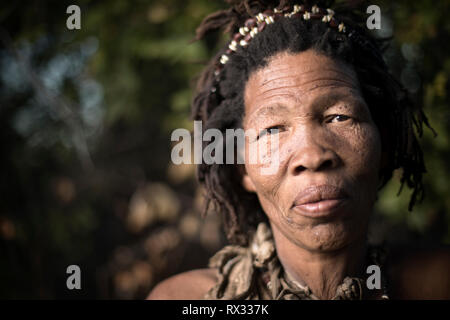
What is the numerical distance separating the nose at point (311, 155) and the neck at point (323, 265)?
414 mm

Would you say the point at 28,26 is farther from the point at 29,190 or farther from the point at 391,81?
the point at 391,81

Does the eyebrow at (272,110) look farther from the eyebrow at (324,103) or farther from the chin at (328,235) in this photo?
the chin at (328,235)

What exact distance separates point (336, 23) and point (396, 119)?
61 cm

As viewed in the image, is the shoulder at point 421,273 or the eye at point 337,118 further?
the shoulder at point 421,273

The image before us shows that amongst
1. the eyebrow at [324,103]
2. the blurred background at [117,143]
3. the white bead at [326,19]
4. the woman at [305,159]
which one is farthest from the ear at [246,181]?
the blurred background at [117,143]

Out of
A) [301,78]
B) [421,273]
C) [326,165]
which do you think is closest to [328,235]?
[326,165]

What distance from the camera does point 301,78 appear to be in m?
1.90

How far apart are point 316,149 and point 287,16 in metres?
0.76

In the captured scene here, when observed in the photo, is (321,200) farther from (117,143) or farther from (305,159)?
(117,143)

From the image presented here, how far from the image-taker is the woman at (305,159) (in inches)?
72.1

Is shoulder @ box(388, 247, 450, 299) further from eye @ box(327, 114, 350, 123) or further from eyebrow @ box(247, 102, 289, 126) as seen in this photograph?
eyebrow @ box(247, 102, 289, 126)

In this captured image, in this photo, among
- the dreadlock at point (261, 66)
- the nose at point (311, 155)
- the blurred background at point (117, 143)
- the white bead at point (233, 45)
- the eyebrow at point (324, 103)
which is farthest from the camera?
the blurred background at point (117, 143)

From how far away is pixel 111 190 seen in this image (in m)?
4.59

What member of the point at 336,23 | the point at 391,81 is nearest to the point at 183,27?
the point at 336,23
